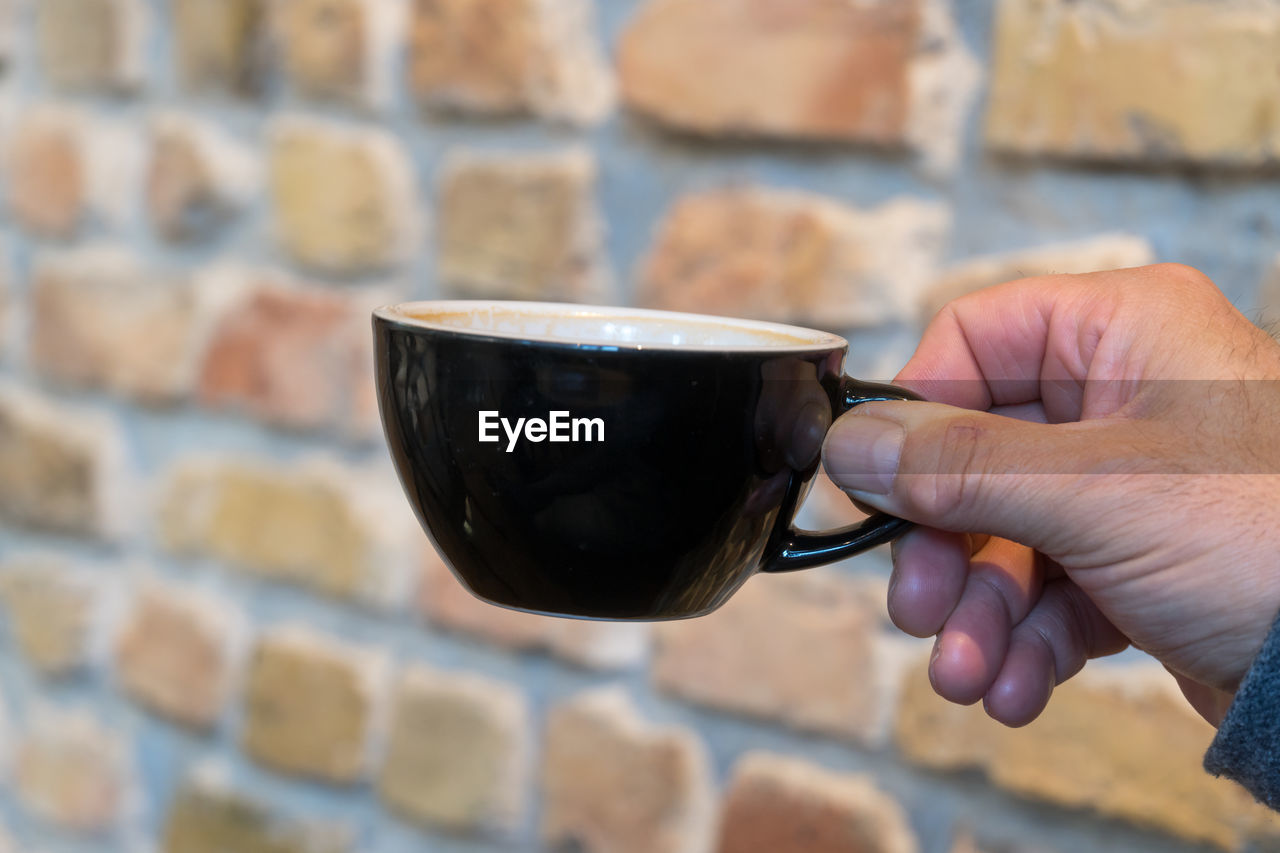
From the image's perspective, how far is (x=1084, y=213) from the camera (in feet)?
2.16

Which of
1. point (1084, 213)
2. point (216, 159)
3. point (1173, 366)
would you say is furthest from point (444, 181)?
point (1173, 366)

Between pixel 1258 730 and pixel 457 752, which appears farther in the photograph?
pixel 457 752

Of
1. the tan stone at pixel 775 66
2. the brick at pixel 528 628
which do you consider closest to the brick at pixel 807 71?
the tan stone at pixel 775 66

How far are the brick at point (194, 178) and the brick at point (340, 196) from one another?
4 cm

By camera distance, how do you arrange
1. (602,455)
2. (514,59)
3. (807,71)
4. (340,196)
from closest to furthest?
1. (602,455)
2. (807,71)
3. (514,59)
4. (340,196)

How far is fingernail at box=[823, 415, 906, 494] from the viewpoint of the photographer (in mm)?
450

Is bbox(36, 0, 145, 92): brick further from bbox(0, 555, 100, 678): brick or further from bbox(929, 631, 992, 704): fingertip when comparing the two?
bbox(929, 631, 992, 704): fingertip

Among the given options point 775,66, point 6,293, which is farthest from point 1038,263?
point 6,293

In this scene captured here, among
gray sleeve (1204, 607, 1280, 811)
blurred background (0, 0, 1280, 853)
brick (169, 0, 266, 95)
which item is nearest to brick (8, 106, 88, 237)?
blurred background (0, 0, 1280, 853)


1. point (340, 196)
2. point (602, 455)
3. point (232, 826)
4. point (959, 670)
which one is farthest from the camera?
point (232, 826)

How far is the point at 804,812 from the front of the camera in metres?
0.79

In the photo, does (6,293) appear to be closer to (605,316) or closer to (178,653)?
(178,653)

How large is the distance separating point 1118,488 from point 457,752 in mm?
633

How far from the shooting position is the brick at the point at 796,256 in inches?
28.3
